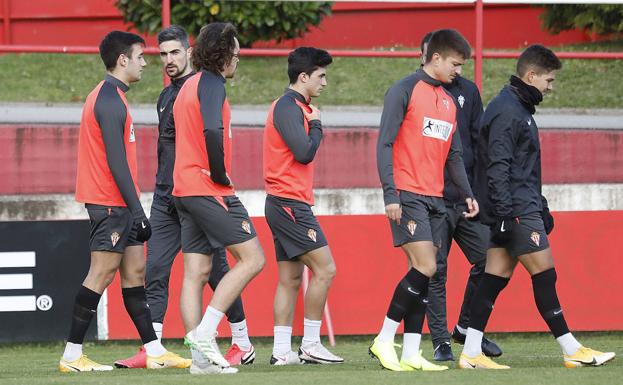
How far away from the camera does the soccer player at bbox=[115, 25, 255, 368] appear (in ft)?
27.6

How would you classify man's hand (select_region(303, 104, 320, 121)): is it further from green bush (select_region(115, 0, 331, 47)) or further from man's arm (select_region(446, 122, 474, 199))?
green bush (select_region(115, 0, 331, 47))

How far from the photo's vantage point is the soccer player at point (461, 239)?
28.2 ft

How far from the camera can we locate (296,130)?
309 inches

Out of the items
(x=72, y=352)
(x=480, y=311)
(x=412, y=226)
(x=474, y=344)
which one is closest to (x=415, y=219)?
(x=412, y=226)

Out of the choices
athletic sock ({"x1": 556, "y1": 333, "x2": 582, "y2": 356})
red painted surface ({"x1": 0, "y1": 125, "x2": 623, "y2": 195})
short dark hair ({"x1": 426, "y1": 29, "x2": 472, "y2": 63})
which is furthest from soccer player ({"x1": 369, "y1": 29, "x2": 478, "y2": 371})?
red painted surface ({"x1": 0, "y1": 125, "x2": 623, "y2": 195})

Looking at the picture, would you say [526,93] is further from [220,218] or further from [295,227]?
[220,218]

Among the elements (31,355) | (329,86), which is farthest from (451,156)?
(329,86)

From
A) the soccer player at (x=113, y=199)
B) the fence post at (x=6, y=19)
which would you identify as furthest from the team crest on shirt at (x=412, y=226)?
the fence post at (x=6, y=19)

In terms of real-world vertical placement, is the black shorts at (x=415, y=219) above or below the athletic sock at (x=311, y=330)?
above

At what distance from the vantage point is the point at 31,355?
376 inches

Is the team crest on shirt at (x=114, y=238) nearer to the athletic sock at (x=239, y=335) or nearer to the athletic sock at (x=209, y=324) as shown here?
the athletic sock at (x=209, y=324)

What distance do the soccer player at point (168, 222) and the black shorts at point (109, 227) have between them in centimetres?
64

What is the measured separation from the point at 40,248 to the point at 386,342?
358 centimetres

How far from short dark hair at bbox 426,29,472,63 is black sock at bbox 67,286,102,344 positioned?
2470 millimetres
